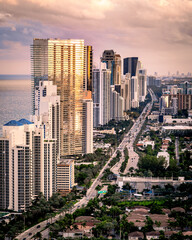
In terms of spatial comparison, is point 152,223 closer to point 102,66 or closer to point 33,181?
point 33,181

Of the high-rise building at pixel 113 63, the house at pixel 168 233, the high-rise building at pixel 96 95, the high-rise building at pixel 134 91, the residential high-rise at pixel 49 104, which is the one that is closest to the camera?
the house at pixel 168 233

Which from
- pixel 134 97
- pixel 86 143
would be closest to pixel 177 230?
pixel 86 143

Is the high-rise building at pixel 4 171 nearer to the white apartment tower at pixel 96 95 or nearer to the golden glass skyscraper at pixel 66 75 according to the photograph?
the golden glass skyscraper at pixel 66 75

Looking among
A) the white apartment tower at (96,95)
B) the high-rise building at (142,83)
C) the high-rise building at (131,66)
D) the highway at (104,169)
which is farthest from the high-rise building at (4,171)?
the high-rise building at (142,83)

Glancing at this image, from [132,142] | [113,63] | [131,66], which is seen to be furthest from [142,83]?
[132,142]

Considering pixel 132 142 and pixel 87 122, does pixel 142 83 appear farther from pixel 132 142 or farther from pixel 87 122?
pixel 87 122

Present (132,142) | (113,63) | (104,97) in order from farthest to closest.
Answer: (113,63) < (104,97) < (132,142)
